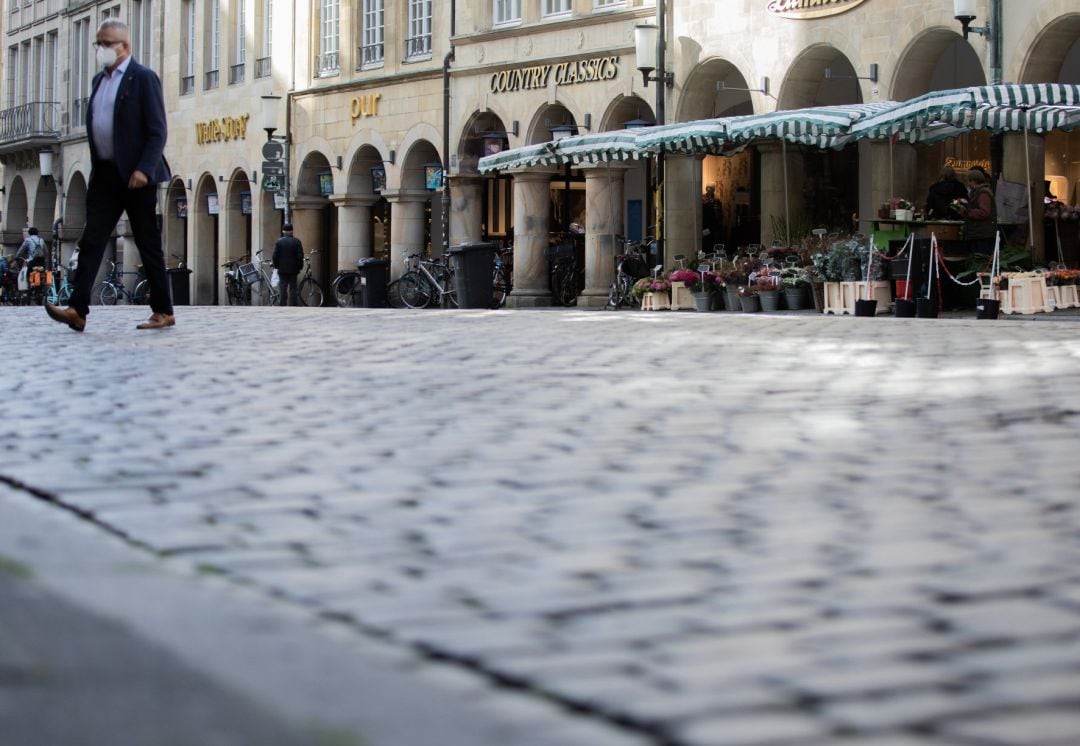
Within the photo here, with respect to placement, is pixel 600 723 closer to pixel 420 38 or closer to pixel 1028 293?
pixel 1028 293

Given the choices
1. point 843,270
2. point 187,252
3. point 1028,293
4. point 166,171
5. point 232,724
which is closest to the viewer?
point 232,724

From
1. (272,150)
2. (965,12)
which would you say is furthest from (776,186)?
(272,150)

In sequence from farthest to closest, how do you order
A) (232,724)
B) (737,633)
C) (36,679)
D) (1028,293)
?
(1028,293) < (737,633) < (36,679) < (232,724)

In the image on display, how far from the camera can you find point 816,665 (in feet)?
8.26

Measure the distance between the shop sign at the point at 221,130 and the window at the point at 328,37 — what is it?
10.9ft

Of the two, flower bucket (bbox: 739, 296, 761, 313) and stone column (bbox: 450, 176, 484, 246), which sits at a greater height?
stone column (bbox: 450, 176, 484, 246)

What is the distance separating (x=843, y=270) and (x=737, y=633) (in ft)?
62.9

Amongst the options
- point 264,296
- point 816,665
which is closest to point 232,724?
point 816,665

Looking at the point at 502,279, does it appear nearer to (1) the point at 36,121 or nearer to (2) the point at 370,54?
(2) the point at 370,54

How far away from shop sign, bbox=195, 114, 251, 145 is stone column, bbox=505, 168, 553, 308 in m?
11.5

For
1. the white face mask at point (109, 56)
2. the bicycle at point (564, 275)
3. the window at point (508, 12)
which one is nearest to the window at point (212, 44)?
the window at point (508, 12)

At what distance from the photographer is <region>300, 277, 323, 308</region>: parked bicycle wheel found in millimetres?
35497

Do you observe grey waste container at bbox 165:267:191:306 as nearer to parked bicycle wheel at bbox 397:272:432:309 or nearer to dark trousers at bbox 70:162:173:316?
parked bicycle wheel at bbox 397:272:432:309

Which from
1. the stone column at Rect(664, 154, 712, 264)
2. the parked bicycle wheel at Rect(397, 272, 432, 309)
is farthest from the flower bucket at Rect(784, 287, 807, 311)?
the parked bicycle wheel at Rect(397, 272, 432, 309)
